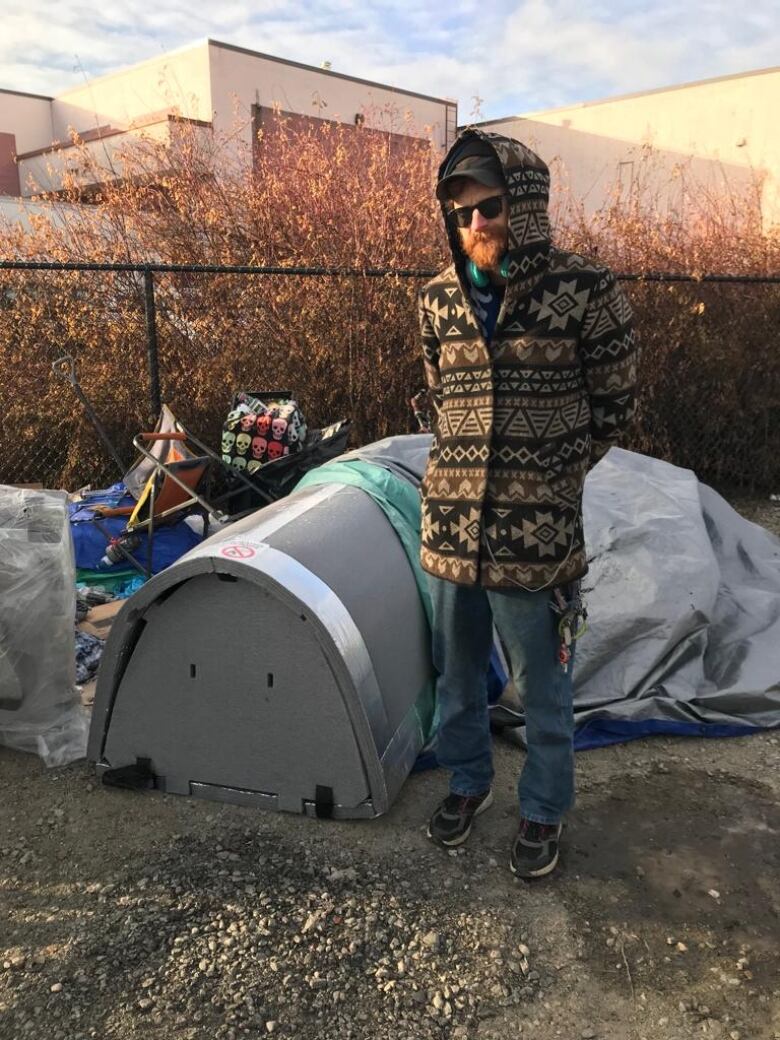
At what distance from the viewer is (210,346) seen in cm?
670

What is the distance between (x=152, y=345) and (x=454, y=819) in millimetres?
4501

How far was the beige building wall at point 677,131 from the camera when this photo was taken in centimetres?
1861

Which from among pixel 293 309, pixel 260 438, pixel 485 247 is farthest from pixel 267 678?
pixel 293 309

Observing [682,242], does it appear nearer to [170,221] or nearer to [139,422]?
[170,221]

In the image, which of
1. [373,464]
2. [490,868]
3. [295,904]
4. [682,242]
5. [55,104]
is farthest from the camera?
[55,104]

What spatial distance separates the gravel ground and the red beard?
6.19ft

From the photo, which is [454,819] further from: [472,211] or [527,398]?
[472,211]

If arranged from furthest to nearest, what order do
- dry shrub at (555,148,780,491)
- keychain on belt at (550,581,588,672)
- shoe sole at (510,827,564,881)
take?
dry shrub at (555,148,780,491) < shoe sole at (510,827,564,881) < keychain on belt at (550,581,588,672)

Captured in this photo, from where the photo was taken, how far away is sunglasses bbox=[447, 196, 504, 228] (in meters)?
2.15

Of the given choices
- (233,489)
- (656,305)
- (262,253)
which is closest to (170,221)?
(262,253)

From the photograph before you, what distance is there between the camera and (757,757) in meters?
3.29

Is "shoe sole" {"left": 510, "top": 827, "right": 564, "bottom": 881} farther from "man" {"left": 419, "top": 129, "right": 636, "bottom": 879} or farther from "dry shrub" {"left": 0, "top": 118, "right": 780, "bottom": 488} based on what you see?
"dry shrub" {"left": 0, "top": 118, "right": 780, "bottom": 488}

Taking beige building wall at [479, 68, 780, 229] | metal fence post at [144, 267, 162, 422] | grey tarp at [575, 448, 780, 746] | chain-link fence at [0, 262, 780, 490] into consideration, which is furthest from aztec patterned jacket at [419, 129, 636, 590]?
beige building wall at [479, 68, 780, 229]

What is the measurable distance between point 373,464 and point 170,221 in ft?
14.8
